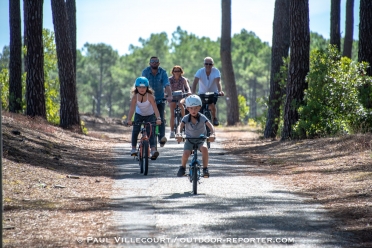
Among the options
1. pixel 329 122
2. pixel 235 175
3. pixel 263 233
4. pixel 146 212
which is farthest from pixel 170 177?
pixel 329 122

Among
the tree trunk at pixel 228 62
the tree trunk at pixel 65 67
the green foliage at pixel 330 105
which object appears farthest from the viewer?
the tree trunk at pixel 228 62

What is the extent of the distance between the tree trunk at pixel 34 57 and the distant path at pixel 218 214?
9.81 meters

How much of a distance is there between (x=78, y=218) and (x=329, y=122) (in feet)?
37.4

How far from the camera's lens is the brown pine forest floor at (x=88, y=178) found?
26.3 ft

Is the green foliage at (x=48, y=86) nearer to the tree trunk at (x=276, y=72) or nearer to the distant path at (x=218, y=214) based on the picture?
the tree trunk at (x=276, y=72)

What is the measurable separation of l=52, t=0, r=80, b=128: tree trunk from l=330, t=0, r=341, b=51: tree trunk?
45.4 ft

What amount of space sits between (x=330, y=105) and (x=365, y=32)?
10.9ft

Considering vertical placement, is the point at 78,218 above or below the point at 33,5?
below

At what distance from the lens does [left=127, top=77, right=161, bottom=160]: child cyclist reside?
1278cm

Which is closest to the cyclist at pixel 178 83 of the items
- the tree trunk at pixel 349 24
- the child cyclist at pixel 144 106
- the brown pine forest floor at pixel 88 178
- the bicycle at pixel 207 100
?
the bicycle at pixel 207 100

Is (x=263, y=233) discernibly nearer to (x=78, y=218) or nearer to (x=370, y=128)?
(x=78, y=218)

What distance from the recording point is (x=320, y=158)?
48.8ft

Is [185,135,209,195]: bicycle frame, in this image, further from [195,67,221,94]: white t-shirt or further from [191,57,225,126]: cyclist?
[195,67,221,94]: white t-shirt

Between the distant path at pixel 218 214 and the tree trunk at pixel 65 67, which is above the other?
the tree trunk at pixel 65 67
